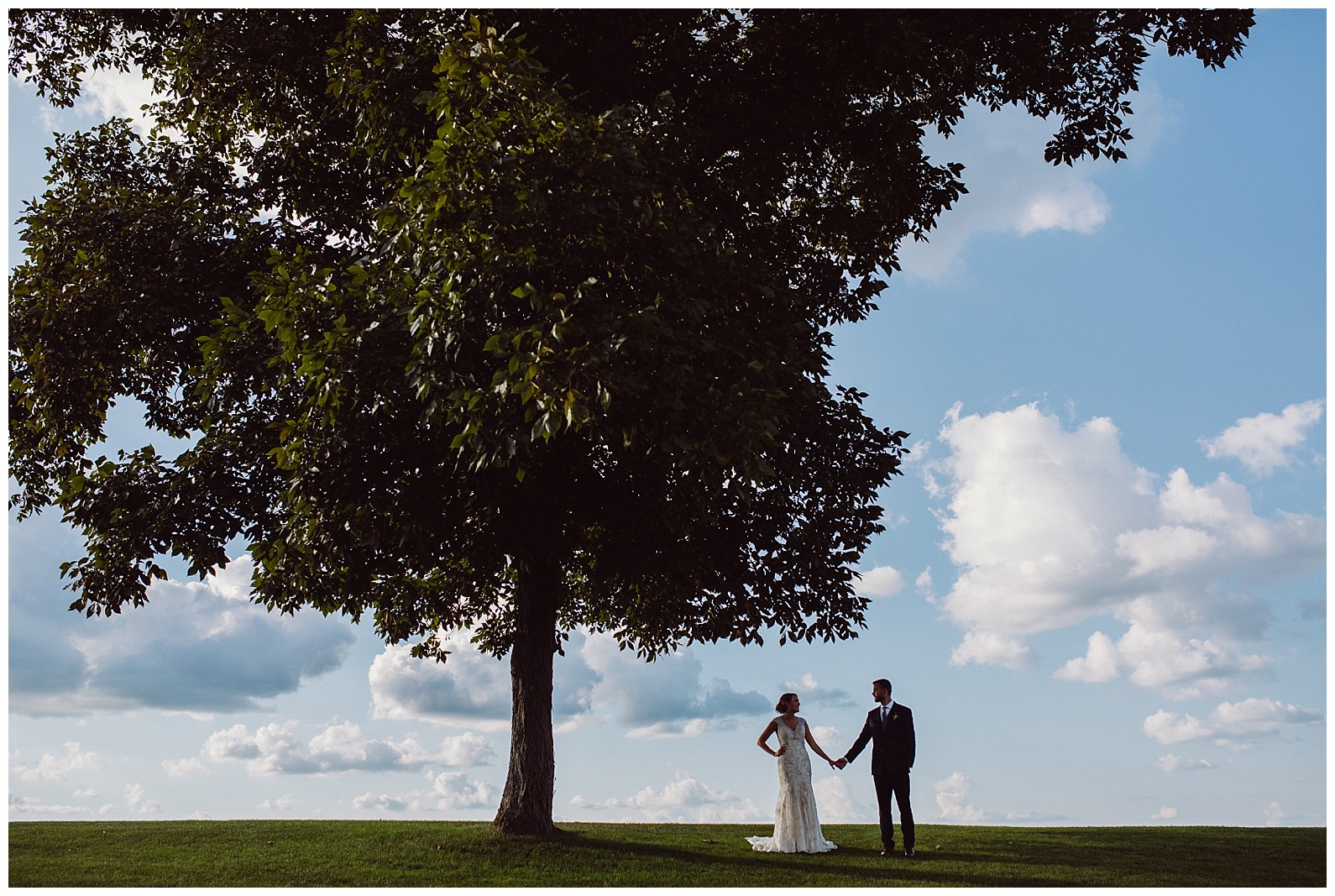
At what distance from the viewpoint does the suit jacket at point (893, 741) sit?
51.8ft

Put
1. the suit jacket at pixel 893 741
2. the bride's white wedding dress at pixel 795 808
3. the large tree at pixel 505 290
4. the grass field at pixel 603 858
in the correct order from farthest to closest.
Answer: the bride's white wedding dress at pixel 795 808 < the suit jacket at pixel 893 741 < the grass field at pixel 603 858 < the large tree at pixel 505 290

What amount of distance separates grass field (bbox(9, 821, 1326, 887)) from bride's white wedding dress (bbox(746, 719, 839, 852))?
0.36 m

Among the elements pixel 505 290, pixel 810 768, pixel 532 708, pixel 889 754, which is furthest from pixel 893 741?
pixel 505 290

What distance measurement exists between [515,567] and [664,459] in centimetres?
514

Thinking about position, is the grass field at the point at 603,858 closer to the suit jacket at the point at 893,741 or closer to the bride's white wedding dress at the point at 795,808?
the bride's white wedding dress at the point at 795,808

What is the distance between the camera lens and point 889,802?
1614cm

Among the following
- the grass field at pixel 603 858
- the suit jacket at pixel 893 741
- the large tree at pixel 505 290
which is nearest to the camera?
the large tree at pixel 505 290

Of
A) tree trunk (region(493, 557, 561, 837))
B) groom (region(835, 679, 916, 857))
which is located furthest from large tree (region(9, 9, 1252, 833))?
groom (region(835, 679, 916, 857))

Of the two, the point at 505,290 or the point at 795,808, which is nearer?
the point at 505,290

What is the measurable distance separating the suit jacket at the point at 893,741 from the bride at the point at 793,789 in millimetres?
983

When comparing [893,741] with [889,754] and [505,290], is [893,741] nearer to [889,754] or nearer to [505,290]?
[889,754]

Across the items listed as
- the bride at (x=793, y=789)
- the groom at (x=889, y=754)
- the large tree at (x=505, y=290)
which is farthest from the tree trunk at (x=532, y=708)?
the groom at (x=889, y=754)

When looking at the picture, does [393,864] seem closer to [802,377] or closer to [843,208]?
[802,377]

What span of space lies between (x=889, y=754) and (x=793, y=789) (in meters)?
1.78
